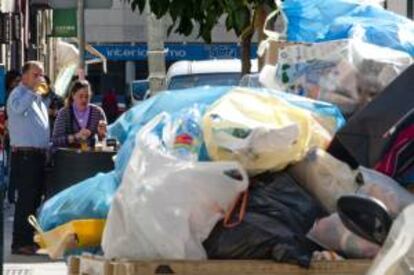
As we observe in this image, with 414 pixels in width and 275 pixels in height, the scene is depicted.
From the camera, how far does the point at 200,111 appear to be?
4797 mm

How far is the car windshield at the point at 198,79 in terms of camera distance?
48.2 feet

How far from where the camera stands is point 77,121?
11680 millimetres

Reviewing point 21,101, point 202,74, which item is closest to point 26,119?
point 21,101

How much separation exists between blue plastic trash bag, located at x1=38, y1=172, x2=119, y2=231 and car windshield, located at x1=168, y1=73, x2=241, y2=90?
9080 millimetres

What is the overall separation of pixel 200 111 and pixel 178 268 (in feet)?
2.16

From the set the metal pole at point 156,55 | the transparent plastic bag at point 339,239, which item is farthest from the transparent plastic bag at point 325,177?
the metal pole at point 156,55

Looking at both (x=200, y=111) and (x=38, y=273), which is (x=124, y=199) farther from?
(x=38, y=273)

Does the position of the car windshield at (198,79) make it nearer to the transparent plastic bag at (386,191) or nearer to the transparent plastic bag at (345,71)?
the transparent plastic bag at (345,71)

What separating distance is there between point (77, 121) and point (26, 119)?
0.64m

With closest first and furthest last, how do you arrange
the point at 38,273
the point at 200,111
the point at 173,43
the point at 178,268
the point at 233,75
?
1. the point at 178,268
2. the point at 200,111
3. the point at 38,273
4. the point at 233,75
5. the point at 173,43

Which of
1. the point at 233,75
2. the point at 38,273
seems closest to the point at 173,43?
the point at 233,75

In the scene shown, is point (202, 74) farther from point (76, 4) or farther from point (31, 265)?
point (31, 265)

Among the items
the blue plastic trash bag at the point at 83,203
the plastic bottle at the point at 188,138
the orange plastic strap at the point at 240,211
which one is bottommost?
the blue plastic trash bag at the point at 83,203

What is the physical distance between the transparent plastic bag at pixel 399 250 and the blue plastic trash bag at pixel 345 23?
5.67 ft
